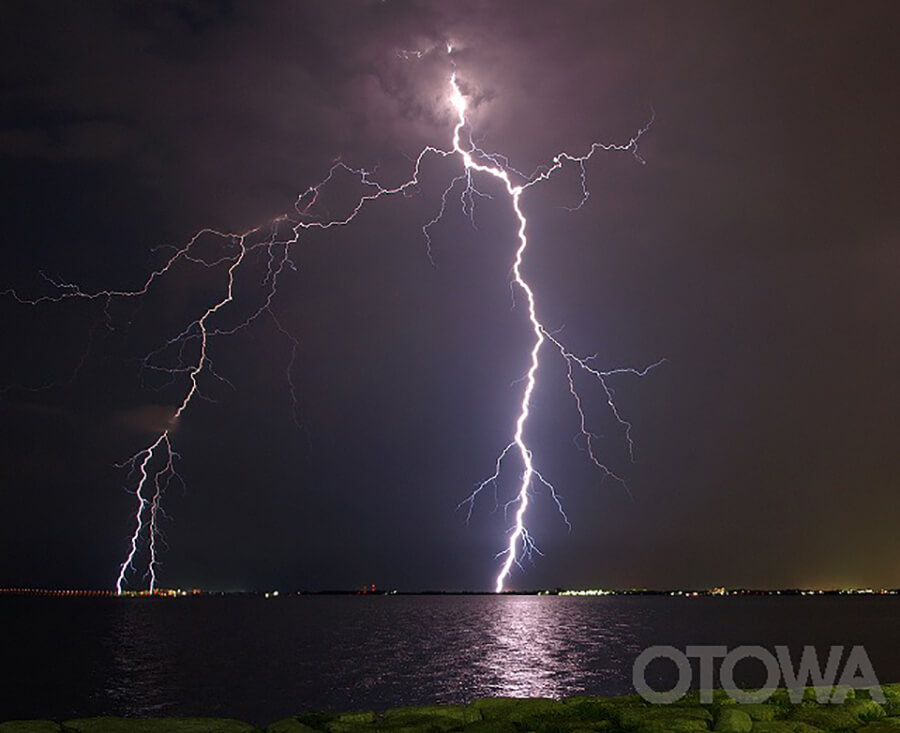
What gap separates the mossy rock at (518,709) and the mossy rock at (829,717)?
7.92 feet

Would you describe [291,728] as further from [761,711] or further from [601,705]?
[761,711]

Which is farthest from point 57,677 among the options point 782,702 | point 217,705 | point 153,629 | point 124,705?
point 153,629

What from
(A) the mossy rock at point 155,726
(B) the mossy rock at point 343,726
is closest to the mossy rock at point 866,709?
(B) the mossy rock at point 343,726

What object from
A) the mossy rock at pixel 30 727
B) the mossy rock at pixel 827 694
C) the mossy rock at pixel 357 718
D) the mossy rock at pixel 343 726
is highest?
the mossy rock at pixel 827 694

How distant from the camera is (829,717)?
8.98 meters

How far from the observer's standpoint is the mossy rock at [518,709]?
31.5 ft

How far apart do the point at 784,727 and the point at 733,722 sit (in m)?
0.50

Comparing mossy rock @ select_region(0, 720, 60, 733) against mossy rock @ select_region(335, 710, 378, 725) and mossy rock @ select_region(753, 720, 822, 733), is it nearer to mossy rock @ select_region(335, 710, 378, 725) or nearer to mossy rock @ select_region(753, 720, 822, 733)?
mossy rock @ select_region(335, 710, 378, 725)

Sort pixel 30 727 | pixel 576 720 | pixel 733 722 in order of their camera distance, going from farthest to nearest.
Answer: pixel 576 720, pixel 30 727, pixel 733 722

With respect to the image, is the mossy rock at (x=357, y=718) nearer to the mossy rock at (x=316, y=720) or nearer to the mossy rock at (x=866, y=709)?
the mossy rock at (x=316, y=720)

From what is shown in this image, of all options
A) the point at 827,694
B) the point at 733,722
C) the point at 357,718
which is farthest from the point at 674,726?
the point at 357,718

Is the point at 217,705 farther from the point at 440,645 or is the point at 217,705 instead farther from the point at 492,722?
the point at 440,645

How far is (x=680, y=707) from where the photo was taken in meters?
9.72

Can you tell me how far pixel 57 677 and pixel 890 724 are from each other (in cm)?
2934
